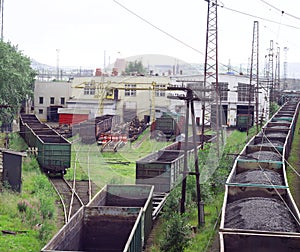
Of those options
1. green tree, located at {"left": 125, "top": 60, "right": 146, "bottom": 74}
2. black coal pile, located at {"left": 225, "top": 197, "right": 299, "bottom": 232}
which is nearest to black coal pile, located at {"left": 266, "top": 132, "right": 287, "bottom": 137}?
green tree, located at {"left": 125, "top": 60, "right": 146, "bottom": 74}

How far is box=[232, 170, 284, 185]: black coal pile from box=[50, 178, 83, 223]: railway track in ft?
12.0

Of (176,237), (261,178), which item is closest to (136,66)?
(261,178)

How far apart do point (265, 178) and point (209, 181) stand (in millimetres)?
3310

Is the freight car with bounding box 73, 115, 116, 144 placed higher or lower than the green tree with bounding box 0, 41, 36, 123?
lower

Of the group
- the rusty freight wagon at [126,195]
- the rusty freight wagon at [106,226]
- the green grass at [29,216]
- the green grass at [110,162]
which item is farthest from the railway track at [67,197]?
the rusty freight wagon at [106,226]

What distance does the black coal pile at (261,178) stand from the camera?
30.1 feet

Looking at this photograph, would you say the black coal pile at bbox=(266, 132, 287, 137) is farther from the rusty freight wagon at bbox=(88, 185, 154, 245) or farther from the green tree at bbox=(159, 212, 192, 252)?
the green tree at bbox=(159, 212, 192, 252)

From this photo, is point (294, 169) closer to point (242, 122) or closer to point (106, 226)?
point (106, 226)

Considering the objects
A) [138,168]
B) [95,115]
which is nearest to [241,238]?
[138,168]

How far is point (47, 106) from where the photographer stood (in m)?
36.8

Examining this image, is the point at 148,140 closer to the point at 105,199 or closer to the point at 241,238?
the point at 105,199

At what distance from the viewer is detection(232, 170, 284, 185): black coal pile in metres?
9.18

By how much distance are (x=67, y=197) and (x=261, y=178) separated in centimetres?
530

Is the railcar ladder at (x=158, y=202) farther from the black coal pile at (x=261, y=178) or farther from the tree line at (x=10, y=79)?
the tree line at (x=10, y=79)
